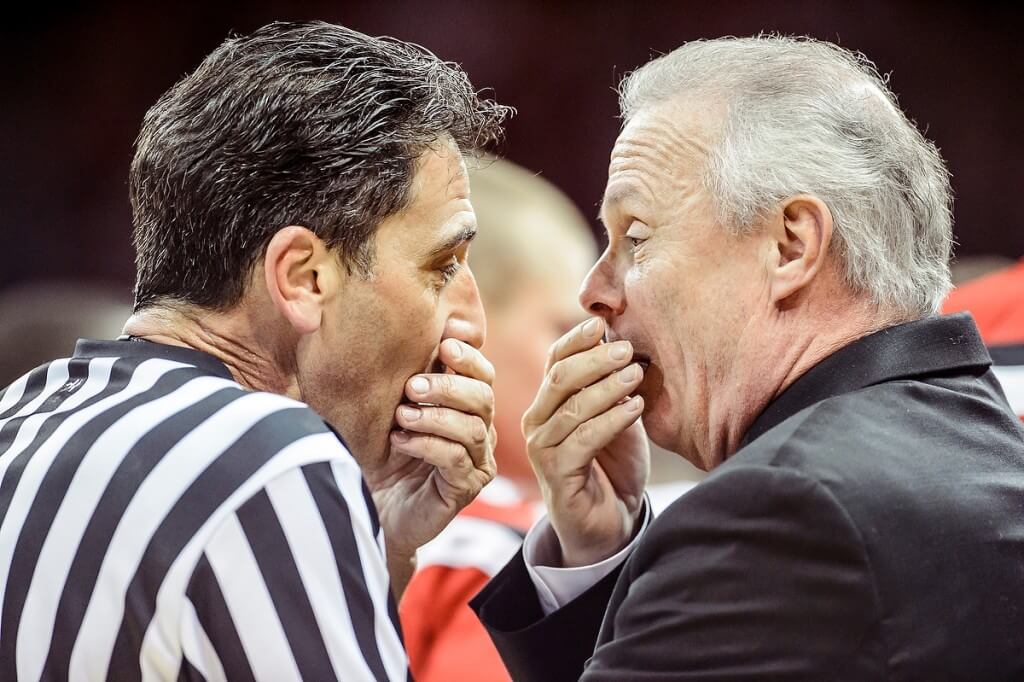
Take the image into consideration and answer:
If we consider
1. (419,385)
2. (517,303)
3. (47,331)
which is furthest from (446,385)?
(47,331)

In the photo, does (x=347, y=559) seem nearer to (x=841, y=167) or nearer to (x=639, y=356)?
(x=639, y=356)

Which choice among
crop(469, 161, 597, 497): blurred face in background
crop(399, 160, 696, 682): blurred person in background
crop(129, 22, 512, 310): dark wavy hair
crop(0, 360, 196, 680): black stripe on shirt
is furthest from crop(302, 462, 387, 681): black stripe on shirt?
crop(469, 161, 597, 497): blurred face in background

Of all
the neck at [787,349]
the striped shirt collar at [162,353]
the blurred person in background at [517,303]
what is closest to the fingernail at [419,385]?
the striped shirt collar at [162,353]

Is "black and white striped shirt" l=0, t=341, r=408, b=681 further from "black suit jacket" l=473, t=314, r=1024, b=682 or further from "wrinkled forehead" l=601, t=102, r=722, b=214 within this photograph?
"wrinkled forehead" l=601, t=102, r=722, b=214

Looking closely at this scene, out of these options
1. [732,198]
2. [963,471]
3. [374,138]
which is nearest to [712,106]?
[732,198]

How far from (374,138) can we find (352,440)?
454mm

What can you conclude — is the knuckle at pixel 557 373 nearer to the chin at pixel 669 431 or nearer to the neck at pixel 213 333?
the chin at pixel 669 431

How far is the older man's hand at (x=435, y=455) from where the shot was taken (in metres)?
1.88

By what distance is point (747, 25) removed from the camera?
5.21m

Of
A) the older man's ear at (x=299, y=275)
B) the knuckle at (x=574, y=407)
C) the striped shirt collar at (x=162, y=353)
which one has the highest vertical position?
the older man's ear at (x=299, y=275)

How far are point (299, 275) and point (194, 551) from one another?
0.48 meters

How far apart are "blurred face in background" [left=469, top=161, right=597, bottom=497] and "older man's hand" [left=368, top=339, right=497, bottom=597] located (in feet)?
3.85

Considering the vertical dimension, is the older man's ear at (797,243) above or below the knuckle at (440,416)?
above

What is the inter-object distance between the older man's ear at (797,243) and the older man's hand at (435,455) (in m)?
0.48
